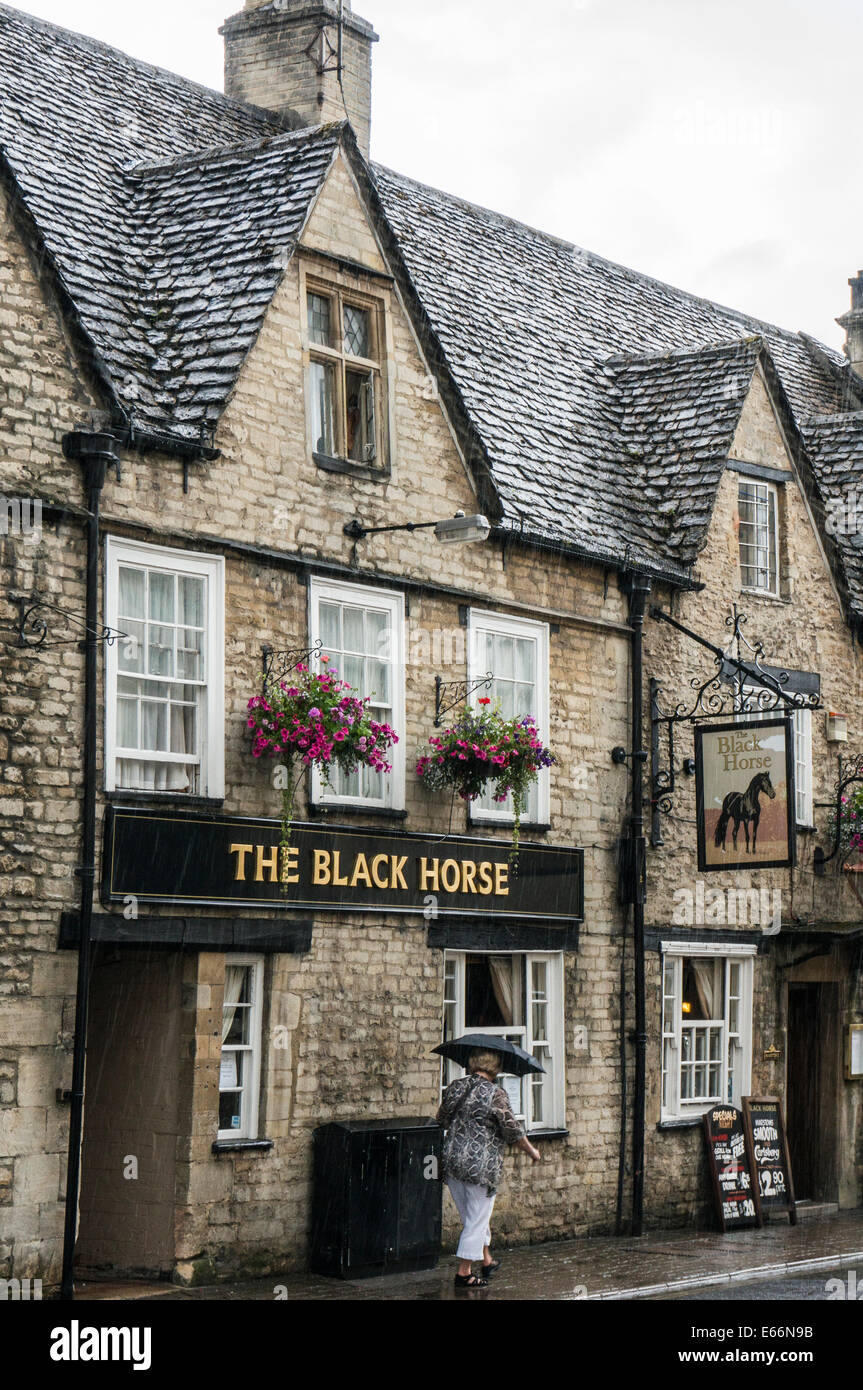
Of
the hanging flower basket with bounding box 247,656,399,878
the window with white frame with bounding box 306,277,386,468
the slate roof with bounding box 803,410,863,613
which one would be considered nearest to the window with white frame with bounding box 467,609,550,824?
the window with white frame with bounding box 306,277,386,468

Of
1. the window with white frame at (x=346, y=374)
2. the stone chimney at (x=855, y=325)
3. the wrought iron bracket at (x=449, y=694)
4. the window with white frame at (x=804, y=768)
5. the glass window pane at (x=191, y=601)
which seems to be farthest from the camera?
the stone chimney at (x=855, y=325)

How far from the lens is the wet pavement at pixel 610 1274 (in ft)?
45.6

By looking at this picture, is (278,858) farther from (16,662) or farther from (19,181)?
(19,181)

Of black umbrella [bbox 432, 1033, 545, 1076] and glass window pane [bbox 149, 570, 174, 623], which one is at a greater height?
glass window pane [bbox 149, 570, 174, 623]

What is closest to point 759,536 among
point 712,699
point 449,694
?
point 712,699

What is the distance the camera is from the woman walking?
14219 millimetres

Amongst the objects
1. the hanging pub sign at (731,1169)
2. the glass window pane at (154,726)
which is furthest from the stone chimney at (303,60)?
the hanging pub sign at (731,1169)

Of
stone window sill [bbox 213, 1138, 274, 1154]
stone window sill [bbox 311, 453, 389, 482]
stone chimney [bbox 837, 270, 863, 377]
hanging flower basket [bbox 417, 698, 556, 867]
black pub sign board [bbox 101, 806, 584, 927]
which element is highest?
stone chimney [bbox 837, 270, 863, 377]

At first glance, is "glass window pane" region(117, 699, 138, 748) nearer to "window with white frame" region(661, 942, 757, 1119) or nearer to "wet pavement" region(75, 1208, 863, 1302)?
"wet pavement" region(75, 1208, 863, 1302)

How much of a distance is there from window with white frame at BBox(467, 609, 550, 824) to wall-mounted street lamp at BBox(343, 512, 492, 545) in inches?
54.5

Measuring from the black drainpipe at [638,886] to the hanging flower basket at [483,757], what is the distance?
232 cm

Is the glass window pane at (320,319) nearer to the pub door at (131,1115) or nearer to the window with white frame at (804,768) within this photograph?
the pub door at (131,1115)

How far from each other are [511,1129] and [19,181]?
27.2ft

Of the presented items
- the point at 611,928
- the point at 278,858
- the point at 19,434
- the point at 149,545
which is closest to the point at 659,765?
the point at 611,928
